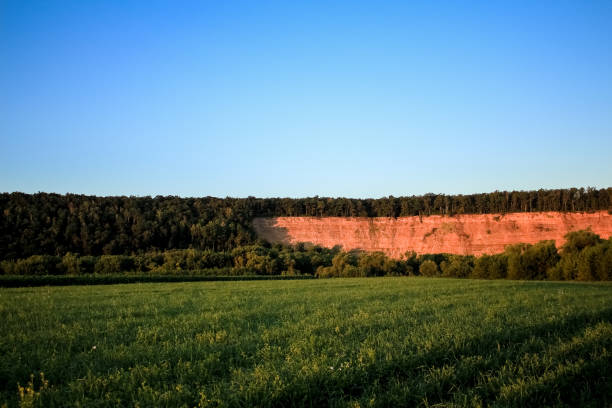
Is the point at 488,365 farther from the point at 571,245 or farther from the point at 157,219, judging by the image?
the point at 157,219

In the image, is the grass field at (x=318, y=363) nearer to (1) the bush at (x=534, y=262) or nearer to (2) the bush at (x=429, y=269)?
(1) the bush at (x=534, y=262)

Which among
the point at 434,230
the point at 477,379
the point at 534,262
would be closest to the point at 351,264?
the point at 534,262

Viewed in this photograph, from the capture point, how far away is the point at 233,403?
4.90m

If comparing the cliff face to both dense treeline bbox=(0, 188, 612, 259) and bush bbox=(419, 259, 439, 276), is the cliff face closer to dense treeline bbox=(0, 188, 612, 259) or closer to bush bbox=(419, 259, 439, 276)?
dense treeline bbox=(0, 188, 612, 259)

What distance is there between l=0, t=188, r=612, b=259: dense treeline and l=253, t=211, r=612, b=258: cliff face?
10.9 ft

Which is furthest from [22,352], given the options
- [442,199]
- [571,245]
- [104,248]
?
[442,199]

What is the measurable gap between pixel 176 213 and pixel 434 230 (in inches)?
2645

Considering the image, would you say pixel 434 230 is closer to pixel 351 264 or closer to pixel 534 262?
pixel 351 264

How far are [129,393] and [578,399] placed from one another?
21.6ft

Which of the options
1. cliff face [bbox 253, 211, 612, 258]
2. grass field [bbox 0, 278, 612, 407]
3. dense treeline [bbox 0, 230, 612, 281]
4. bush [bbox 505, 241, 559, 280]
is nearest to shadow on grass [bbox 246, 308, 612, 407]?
grass field [bbox 0, 278, 612, 407]

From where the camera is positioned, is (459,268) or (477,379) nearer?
(477,379)

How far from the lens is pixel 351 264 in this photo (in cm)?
7062

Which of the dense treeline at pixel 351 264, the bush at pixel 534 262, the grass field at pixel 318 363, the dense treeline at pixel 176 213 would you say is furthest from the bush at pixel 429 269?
the grass field at pixel 318 363

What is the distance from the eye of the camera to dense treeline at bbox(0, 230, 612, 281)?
4372 centimetres
